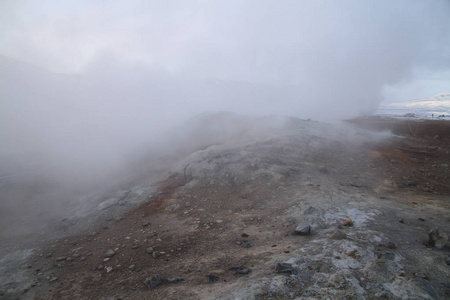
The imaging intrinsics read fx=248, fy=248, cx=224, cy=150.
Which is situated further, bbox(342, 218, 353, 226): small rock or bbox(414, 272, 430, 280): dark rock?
bbox(342, 218, 353, 226): small rock

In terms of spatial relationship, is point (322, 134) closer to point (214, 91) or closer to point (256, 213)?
point (256, 213)

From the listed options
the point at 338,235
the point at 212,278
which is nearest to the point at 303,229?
the point at 338,235

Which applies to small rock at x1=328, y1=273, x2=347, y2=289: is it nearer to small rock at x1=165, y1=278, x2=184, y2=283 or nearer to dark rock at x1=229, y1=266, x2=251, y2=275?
dark rock at x1=229, y1=266, x2=251, y2=275

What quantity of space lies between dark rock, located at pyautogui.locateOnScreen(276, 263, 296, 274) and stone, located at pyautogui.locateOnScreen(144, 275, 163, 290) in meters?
1.61

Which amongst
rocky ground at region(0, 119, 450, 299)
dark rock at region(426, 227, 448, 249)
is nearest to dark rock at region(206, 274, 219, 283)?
rocky ground at region(0, 119, 450, 299)

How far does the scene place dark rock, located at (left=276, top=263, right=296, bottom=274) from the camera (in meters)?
3.12

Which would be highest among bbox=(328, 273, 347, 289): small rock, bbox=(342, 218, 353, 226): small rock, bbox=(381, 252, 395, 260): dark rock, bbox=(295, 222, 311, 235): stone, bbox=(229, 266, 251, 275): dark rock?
bbox=(342, 218, 353, 226): small rock

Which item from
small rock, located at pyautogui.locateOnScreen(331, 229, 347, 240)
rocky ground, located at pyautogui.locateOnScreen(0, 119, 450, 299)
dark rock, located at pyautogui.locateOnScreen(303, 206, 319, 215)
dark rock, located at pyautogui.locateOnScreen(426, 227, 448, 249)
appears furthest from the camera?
dark rock, located at pyautogui.locateOnScreen(303, 206, 319, 215)

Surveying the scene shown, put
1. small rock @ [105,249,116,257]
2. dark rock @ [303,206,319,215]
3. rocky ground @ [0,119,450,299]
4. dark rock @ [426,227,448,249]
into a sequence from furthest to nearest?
1. dark rock @ [303,206,319,215]
2. small rock @ [105,249,116,257]
3. dark rock @ [426,227,448,249]
4. rocky ground @ [0,119,450,299]

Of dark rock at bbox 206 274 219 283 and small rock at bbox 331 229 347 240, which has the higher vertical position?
small rock at bbox 331 229 347 240

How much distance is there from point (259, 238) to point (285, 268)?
3.96 ft

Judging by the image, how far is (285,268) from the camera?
3176 millimetres

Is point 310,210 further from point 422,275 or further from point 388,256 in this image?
point 422,275

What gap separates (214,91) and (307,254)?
32.4 meters
